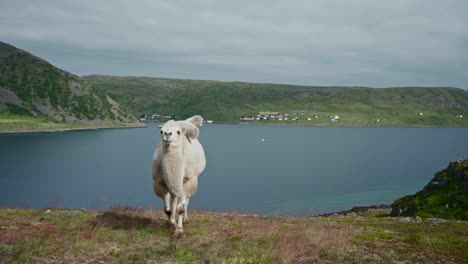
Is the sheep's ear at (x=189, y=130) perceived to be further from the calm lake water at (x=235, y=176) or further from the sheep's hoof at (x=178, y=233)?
the calm lake water at (x=235, y=176)

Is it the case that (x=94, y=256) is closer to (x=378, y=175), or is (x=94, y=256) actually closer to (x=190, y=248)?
(x=190, y=248)

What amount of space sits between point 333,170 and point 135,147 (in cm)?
7796

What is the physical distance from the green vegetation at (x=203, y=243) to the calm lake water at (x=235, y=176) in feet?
83.7

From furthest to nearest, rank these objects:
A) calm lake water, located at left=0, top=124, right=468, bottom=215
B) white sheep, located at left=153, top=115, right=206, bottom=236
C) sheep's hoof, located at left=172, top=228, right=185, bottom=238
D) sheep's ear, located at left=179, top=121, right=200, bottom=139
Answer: calm lake water, located at left=0, top=124, right=468, bottom=215, sheep's ear, located at left=179, top=121, right=200, bottom=139, white sheep, located at left=153, top=115, right=206, bottom=236, sheep's hoof, located at left=172, top=228, right=185, bottom=238

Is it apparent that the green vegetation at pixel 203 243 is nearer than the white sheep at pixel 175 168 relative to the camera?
Yes

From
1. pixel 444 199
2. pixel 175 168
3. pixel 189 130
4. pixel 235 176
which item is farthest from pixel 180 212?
pixel 235 176

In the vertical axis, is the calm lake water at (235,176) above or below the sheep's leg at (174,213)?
below

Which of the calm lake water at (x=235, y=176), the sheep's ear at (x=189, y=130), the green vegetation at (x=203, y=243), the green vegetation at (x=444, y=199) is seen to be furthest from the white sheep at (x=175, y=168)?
the calm lake water at (x=235, y=176)

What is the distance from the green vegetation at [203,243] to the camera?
9125 mm

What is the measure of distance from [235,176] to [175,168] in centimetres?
8343

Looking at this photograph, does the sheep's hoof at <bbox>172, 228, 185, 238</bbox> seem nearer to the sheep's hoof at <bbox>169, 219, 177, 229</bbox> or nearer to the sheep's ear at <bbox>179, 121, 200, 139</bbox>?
the sheep's hoof at <bbox>169, 219, 177, 229</bbox>

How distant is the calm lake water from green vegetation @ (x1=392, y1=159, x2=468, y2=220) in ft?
31.7

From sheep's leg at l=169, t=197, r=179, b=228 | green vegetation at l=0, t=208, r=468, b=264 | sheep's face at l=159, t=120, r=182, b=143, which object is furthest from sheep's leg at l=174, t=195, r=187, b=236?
sheep's face at l=159, t=120, r=182, b=143

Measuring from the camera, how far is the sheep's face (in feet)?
36.9
